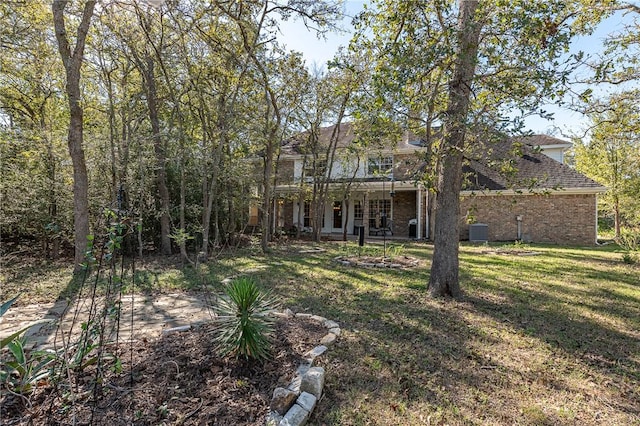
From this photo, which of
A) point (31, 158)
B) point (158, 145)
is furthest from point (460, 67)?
point (31, 158)

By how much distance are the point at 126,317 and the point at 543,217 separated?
15961 millimetres

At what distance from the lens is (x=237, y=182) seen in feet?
36.8

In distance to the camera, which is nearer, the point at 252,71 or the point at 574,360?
the point at 574,360

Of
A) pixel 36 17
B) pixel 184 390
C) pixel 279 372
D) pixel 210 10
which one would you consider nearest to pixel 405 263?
pixel 279 372

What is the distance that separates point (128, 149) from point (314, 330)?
6.81m

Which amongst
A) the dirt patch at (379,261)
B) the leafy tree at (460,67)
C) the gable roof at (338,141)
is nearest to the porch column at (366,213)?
the gable roof at (338,141)

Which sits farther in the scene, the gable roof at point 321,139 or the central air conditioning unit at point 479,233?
the central air conditioning unit at point 479,233

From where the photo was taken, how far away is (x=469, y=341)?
3682mm

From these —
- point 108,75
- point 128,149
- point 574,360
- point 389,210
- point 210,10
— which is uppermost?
point 210,10

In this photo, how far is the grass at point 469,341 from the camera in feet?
8.36

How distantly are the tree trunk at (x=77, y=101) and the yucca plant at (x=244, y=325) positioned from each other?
479 centimetres

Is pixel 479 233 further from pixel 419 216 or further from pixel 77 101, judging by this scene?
pixel 77 101

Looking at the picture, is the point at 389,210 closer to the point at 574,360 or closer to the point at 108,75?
the point at 108,75

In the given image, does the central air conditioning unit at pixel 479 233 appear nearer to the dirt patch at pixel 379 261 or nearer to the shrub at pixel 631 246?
the shrub at pixel 631 246
